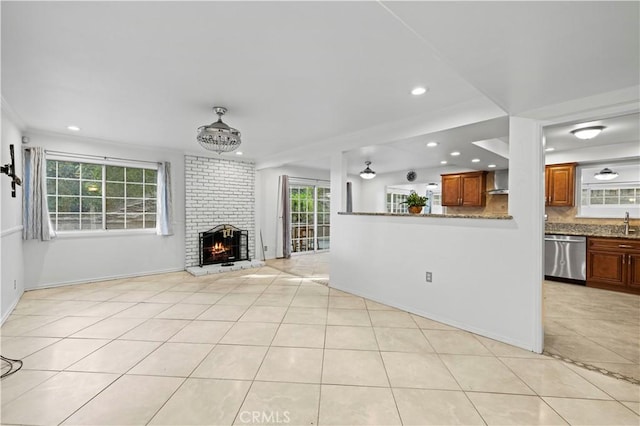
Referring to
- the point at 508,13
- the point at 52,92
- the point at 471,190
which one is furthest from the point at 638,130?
the point at 52,92

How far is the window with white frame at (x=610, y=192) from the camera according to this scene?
4.61 m

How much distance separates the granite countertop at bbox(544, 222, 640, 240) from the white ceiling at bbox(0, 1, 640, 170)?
3522 mm

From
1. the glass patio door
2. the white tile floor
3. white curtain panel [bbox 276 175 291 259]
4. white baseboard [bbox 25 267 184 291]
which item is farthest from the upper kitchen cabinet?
white baseboard [bbox 25 267 184 291]

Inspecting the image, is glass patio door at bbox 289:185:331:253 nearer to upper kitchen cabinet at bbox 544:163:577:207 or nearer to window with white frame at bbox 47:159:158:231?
window with white frame at bbox 47:159:158:231

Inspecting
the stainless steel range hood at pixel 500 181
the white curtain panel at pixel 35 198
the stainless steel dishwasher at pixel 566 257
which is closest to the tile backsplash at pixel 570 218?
the stainless steel dishwasher at pixel 566 257

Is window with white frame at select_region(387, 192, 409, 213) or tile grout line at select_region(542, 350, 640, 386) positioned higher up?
window with white frame at select_region(387, 192, 409, 213)

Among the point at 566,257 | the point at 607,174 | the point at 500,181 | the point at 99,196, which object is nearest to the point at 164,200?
the point at 99,196

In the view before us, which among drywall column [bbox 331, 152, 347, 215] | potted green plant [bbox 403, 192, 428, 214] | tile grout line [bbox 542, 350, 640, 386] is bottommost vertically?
tile grout line [bbox 542, 350, 640, 386]

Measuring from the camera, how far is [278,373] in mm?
2090

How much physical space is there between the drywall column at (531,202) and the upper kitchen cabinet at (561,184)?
354 centimetres

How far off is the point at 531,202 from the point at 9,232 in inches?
223

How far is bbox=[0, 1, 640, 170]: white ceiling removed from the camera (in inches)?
55.1

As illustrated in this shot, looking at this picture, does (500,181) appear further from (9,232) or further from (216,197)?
(9,232)

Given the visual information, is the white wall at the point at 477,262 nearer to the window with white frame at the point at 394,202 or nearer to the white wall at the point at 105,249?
the white wall at the point at 105,249
